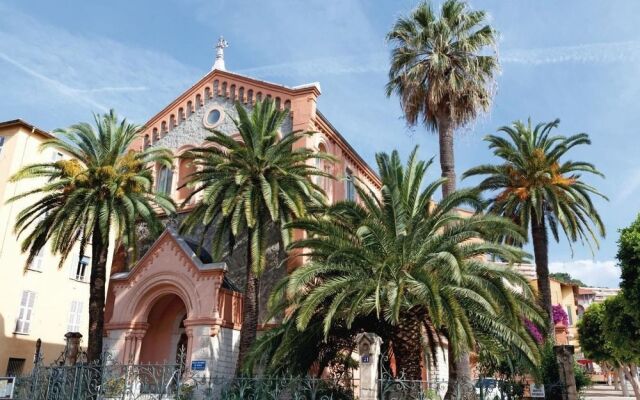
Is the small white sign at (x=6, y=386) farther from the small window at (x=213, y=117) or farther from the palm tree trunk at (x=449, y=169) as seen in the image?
the small window at (x=213, y=117)

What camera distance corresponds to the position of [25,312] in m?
28.0

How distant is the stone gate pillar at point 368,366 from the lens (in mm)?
12008

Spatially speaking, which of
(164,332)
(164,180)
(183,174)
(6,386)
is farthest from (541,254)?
(6,386)

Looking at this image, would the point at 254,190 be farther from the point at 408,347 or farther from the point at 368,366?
the point at 368,366

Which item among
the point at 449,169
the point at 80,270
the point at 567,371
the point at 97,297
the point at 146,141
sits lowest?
the point at 567,371

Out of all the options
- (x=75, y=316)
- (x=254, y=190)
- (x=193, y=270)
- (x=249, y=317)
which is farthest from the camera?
(x=75, y=316)

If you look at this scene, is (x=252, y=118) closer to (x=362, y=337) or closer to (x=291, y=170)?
(x=291, y=170)

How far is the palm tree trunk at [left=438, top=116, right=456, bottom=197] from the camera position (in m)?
19.5

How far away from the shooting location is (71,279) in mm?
31109

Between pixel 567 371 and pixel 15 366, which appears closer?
pixel 567 371

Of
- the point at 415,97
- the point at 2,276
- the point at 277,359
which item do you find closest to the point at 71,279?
the point at 2,276

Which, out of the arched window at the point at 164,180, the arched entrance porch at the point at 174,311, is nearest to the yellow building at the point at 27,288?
the arched entrance porch at the point at 174,311

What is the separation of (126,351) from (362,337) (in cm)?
1354

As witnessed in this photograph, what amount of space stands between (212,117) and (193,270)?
9099 mm
